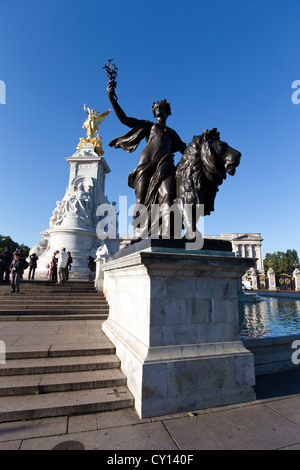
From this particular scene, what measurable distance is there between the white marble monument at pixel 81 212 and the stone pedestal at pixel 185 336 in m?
18.4

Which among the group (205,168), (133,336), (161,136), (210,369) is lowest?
(210,369)

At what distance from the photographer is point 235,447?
2.58 meters

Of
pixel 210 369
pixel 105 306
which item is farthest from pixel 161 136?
pixel 105 306

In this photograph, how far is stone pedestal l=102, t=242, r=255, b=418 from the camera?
10.7 ft

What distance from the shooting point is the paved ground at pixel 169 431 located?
8.49 feet

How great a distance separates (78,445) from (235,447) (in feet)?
5.18

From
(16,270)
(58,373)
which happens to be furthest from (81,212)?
(58,373)

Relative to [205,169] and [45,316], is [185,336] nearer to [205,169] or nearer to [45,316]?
[205,169]

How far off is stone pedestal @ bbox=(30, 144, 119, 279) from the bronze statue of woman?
1683cm

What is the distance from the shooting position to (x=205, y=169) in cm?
449

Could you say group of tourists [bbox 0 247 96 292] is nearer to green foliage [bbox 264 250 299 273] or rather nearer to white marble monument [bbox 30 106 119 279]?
white marble monument [bbox 30 106 119 279]

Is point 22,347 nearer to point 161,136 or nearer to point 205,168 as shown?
point 205,168

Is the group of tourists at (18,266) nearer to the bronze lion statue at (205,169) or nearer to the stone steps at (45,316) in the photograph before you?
the stone steps at (45,316)
